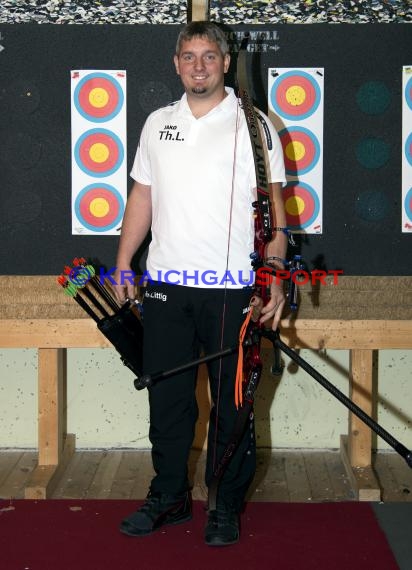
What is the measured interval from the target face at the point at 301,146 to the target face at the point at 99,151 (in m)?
0.54

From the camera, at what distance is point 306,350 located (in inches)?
122

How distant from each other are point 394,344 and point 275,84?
3.02ft

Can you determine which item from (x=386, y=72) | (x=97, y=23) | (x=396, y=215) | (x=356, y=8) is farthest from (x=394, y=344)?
(x=97, y=23)

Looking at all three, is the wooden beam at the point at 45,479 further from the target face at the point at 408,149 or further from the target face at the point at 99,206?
the target face at the point at 408,149

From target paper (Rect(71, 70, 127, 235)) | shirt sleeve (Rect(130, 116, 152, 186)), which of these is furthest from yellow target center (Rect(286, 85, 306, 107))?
shirt sleeve (Rect(130, 116, 152, 186))

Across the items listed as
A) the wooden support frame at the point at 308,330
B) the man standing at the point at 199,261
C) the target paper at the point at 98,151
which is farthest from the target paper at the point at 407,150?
the target paper at the point at 98,151

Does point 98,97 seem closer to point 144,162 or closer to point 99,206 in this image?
point 99,206

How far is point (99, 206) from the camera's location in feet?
9.32

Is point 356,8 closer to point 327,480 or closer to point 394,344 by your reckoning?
point 394,344

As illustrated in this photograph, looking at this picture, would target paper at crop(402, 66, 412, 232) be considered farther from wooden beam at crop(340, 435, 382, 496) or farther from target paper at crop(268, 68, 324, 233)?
wooden beam at crop(340, 435, 382, 496)

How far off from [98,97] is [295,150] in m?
0.67

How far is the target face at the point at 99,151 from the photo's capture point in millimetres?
2824

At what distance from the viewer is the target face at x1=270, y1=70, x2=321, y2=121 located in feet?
9.08

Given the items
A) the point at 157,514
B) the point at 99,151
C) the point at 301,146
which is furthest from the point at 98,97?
the point at 157,514
